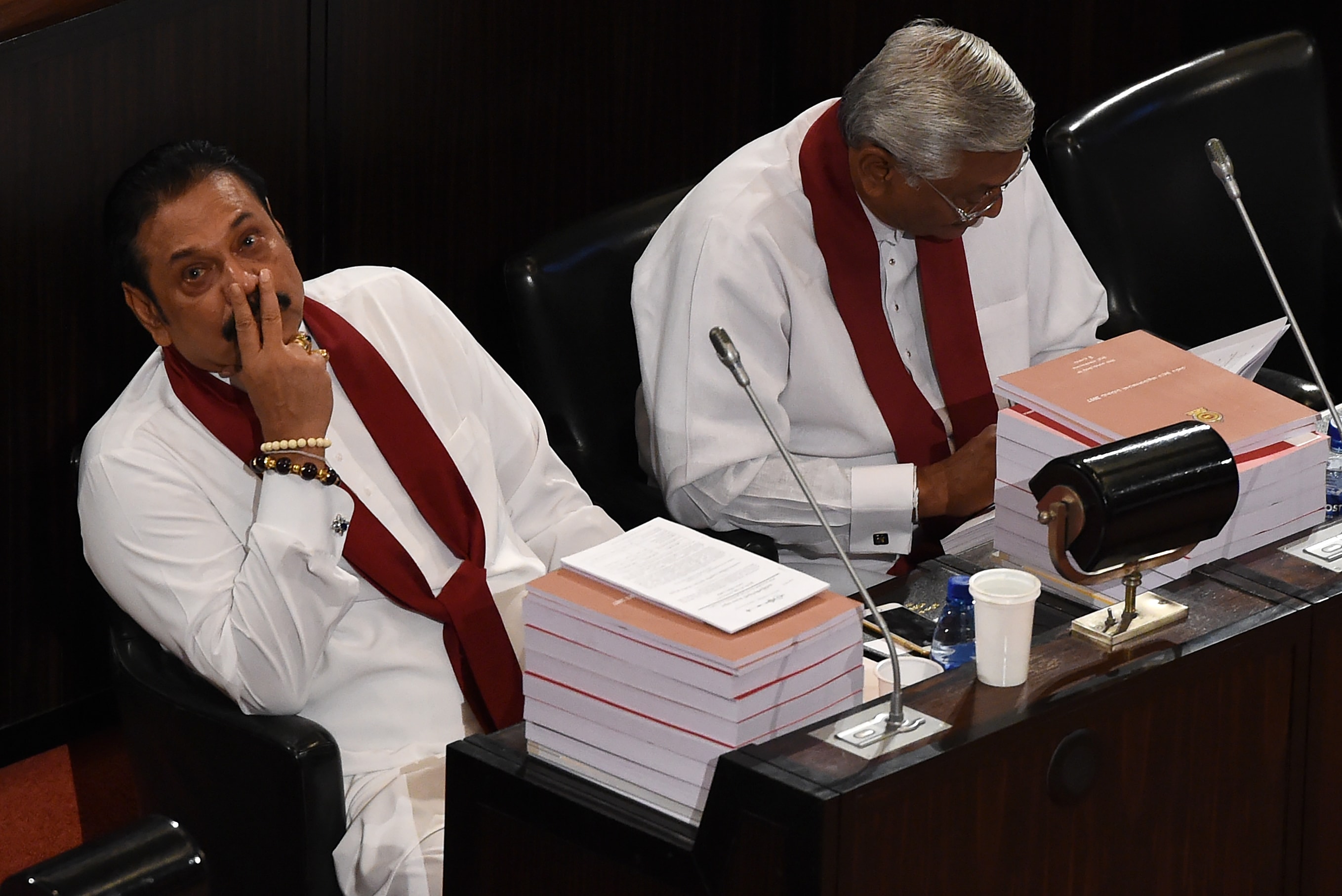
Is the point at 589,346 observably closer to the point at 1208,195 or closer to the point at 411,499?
the point at 411,499

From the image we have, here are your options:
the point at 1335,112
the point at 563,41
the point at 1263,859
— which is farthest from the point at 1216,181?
the point at 1263,859

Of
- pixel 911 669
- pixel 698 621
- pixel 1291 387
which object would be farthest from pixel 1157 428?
pixel 1291 387

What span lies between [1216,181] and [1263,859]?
6.55 ft

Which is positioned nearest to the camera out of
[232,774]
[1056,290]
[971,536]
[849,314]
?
[232,774]

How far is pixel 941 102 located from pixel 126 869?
5.94ft

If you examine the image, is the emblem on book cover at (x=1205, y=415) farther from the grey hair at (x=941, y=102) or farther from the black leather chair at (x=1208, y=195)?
the black leather chair at (x=1208, y=195)

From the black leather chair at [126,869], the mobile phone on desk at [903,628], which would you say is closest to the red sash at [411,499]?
the mobile phone on desk at [903,628]

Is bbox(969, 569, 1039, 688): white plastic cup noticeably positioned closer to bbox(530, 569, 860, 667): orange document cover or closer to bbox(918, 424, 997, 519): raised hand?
bbox(530, 569, 860, 667): orange document cover

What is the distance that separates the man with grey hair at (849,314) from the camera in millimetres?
2719

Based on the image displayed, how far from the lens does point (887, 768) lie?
1556mm

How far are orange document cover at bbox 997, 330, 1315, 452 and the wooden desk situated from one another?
16 centimetres

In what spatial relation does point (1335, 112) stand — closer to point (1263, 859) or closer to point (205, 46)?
point (205, 46)

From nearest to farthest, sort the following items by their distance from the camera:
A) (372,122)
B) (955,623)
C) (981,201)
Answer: (955,623), (981,201), (372,122)

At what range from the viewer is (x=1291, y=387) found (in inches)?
120
